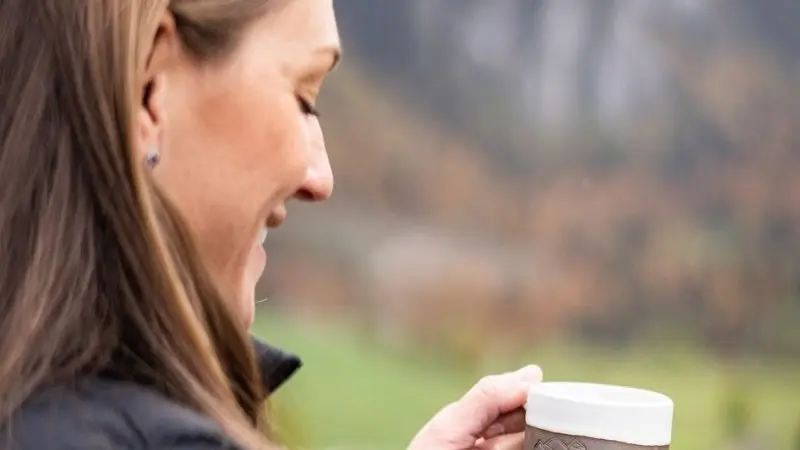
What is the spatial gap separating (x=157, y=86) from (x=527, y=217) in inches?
34.0

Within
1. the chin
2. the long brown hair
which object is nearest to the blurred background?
the chin

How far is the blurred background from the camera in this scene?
1.42 meters

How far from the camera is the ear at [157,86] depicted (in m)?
0.65

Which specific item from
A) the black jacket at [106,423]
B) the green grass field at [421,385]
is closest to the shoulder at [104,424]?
the black jacket at [106,423]

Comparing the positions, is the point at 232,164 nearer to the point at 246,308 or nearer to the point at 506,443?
the point at 246,308

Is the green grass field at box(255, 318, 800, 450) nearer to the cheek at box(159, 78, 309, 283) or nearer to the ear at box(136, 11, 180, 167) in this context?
the cheek at box(159, 78, 309, 283)

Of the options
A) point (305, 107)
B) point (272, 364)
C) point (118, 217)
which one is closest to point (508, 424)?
point (272, 364)

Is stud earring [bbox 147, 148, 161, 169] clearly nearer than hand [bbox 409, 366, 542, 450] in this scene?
Yes

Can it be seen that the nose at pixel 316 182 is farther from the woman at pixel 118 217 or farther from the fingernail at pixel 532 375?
the fingernail at pixel 532 375

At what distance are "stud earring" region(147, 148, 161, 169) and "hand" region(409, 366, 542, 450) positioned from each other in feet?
1.30

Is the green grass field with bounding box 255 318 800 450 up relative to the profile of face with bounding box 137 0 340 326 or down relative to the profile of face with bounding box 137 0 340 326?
down

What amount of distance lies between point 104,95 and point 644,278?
1.04m

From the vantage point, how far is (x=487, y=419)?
913mm

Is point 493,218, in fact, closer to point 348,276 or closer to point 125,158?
point 348,276
